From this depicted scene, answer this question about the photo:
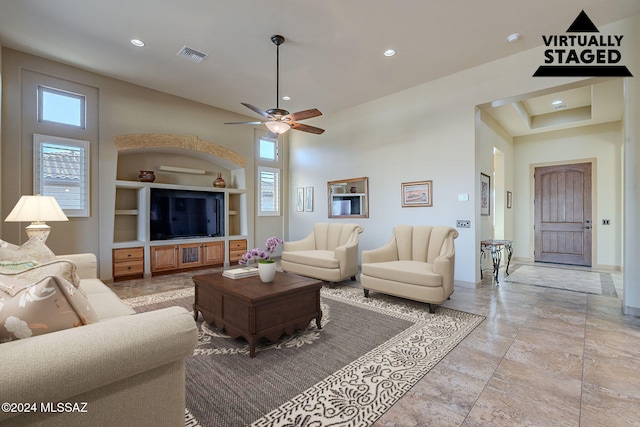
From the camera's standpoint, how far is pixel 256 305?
7.55 feet

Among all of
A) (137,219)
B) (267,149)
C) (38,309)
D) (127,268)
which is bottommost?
(127,268)

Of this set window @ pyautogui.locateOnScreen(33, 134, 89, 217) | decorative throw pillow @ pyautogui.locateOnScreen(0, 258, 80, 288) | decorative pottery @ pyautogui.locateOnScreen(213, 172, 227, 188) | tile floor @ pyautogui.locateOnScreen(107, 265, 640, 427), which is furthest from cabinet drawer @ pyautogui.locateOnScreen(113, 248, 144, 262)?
tile floor @ pyautogui.locateOnScreen(107, 265, 640, 427)

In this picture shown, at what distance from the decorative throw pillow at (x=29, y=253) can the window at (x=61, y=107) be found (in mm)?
3082

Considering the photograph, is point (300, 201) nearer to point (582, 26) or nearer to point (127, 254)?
point (127, 254)

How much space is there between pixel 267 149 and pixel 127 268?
3.85 metres

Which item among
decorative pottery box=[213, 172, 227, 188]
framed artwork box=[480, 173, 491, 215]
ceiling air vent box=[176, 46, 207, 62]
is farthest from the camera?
decorative pottery box=[213, 172, 227, 188]

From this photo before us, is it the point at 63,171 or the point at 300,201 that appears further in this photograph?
the point at 300,201

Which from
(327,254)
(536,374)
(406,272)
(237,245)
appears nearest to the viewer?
(536,374)

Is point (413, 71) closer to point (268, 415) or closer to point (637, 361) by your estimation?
point (637, 361)

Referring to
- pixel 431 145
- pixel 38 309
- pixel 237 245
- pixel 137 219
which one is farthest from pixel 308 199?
pixel 38 309

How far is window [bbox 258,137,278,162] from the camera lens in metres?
6.86

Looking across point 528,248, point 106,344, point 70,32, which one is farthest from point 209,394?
point 528,248

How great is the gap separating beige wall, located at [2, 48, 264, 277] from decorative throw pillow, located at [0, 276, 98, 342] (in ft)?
13.4

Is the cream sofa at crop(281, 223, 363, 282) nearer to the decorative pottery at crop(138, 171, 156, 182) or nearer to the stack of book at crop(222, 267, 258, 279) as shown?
the stack of book at crop(222, 267, 258, 279)
